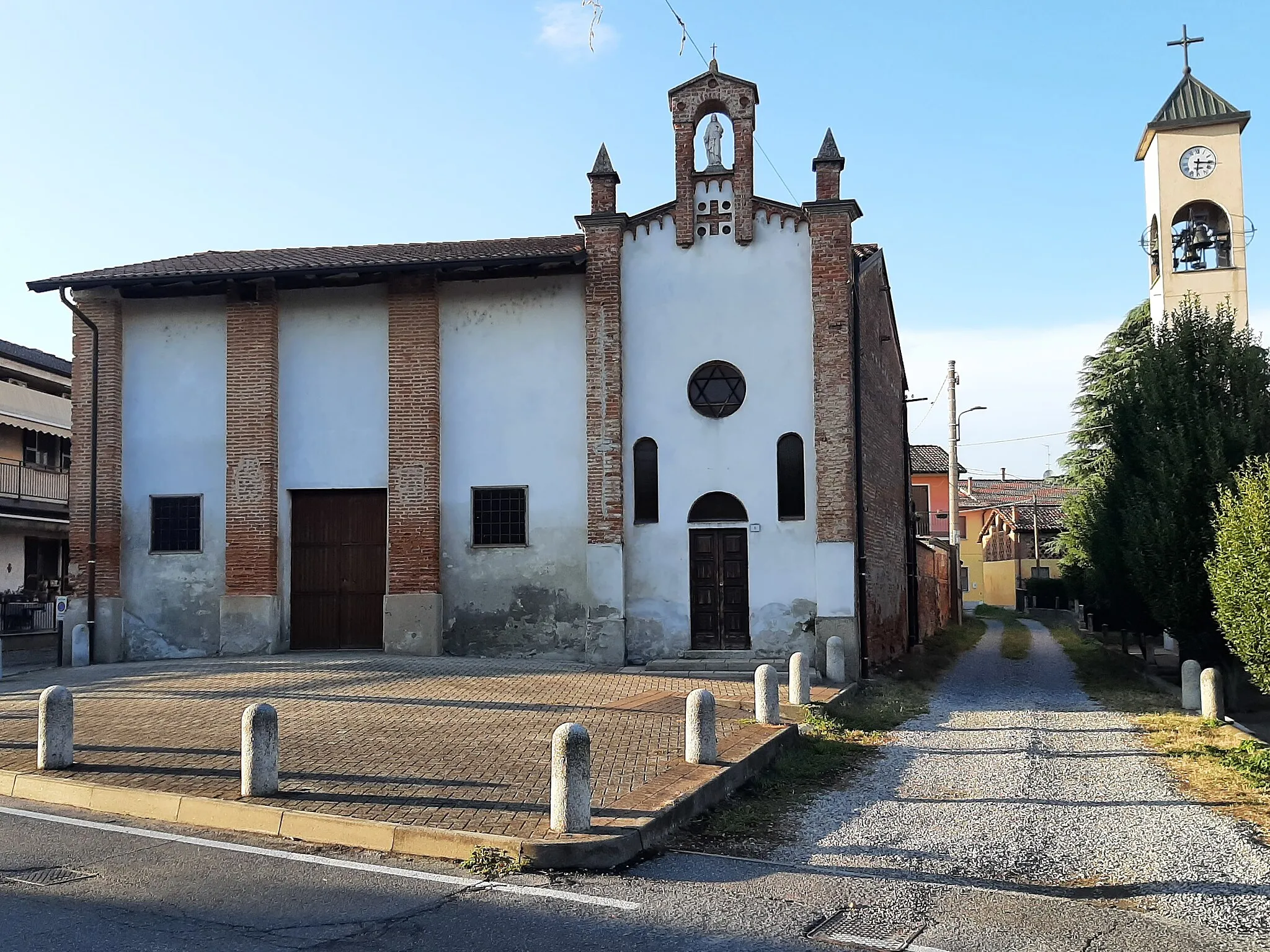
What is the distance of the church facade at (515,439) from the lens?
17.7 meters

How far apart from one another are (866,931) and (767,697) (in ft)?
19.9

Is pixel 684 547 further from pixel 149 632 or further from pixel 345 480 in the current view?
pixel 149 632

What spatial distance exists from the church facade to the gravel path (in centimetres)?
574

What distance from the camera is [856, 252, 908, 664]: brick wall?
18.6 m

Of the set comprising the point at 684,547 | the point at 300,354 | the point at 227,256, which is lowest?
the point at 684,547

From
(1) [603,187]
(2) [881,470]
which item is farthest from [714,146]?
(2) [881,470]

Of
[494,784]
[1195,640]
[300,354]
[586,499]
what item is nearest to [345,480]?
[300,354]

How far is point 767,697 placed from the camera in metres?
11.6

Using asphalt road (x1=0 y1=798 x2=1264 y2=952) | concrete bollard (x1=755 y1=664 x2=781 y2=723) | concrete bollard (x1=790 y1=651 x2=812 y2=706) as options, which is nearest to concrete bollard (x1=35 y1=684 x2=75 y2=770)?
asphalt road (x1=0 y1=798 x2=1264 y2=952)

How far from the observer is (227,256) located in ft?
70.1

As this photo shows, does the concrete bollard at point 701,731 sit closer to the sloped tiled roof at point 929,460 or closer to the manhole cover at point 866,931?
the manhole cover at point 866,931

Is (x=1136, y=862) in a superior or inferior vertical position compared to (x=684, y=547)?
inferior

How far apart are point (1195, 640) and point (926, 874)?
1181 cm

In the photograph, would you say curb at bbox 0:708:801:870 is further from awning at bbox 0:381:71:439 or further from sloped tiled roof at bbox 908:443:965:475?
sloped tiled roof at bbox 908:443:965:475
